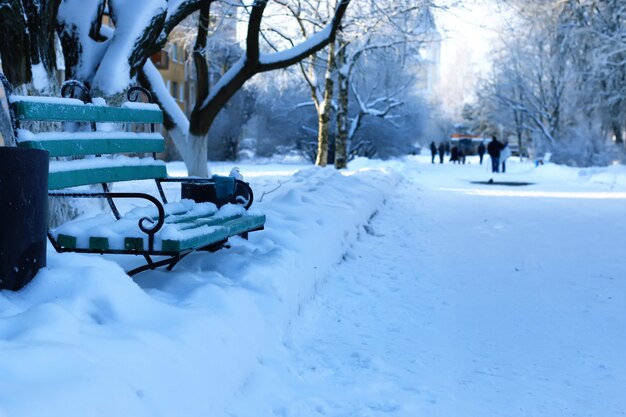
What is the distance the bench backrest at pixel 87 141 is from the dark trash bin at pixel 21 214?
711 mm

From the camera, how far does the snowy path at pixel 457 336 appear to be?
349 centimetres

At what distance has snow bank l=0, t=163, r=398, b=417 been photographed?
2.22 metres

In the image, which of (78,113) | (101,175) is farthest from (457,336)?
(78,113)

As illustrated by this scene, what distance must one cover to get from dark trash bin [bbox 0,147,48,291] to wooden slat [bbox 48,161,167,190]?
0.75m

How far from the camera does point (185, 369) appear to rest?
283cm

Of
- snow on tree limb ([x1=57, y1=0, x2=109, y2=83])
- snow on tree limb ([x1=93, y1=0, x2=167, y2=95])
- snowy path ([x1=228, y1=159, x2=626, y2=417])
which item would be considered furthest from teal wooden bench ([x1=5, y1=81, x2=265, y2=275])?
snow on tree limb ([x1=57, y1=0, x2=109, y2=83])

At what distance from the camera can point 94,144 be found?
451cm

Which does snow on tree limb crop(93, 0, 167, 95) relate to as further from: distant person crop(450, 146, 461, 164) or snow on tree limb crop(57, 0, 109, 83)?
distant person crop(450, 146, 461, 164)

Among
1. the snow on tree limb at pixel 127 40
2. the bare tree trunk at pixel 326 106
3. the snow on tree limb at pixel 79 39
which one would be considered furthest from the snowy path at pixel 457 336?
the bare tree trunk at pixel 326 106

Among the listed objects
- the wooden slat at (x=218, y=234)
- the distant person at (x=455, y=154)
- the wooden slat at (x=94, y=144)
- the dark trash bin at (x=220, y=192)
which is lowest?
the distant person at (x=455, y=154)

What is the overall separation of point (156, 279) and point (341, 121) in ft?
63.4

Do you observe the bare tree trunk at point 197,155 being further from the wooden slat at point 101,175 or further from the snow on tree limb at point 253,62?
the wooden slat at point 101,175

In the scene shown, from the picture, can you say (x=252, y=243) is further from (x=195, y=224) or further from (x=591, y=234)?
(x=591, y=234)

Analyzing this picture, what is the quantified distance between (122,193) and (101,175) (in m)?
0.79
